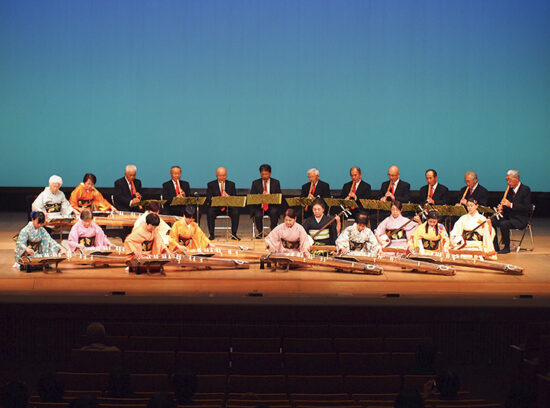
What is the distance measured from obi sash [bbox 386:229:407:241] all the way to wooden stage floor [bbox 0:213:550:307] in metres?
1.10

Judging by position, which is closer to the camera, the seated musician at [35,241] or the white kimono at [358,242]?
the seated musician at [35,241]

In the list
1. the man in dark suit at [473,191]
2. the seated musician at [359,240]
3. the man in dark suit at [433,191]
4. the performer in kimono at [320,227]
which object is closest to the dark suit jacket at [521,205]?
the man in dark suit at [473,191]

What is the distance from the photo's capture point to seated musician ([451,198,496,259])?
8594mm

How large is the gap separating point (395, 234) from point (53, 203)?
4.79 meters

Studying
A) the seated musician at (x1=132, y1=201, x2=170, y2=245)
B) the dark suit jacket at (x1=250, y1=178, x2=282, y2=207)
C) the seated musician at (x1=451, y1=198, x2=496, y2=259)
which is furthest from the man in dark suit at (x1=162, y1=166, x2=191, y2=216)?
the seated musician at (x1=451, y1=198, x2=496, y2=259)

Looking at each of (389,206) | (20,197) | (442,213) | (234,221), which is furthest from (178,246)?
(20,197)

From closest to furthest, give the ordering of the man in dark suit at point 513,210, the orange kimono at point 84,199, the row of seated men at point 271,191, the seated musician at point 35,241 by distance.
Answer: the seated musician at point 35,241 < the man in dark suit at point 513,210 < the row of seated men at point 271,191 < the orange kimono at point 84,199

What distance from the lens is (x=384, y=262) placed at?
8102mm

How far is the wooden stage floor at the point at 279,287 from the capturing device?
6.77 metres

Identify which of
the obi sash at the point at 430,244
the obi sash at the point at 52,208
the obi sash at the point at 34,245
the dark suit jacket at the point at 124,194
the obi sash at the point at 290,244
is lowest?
the obi sash at the point at 34,245

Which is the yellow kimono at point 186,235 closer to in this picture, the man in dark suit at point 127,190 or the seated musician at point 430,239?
the man in dark suit at point 127,190

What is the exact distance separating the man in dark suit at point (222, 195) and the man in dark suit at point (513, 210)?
3809mm

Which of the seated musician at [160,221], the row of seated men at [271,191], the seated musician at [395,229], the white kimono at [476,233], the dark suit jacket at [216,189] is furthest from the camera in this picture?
the dark suit jacket at [216,189]

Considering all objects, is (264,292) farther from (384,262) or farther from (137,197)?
(137,197)
